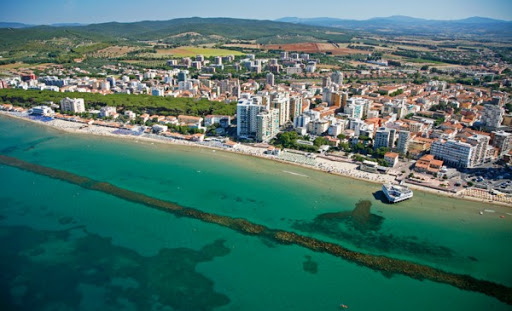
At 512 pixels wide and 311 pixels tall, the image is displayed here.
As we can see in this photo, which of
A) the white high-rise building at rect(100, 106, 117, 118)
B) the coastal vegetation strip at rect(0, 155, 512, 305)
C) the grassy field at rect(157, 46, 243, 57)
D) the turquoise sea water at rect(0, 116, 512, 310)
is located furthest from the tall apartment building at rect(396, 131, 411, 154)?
the grassy field at rect(157, 46, 243, 57)

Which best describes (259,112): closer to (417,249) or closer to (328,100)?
(328,100)

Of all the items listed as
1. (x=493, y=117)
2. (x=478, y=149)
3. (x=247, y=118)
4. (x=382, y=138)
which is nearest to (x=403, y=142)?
(x=382, y=138)

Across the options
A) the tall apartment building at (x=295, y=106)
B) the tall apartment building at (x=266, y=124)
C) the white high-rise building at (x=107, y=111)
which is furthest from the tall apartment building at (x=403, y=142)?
the white high-rise building at (x=107, y=111)

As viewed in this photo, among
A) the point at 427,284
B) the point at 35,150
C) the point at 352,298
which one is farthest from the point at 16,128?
the point at 427,284

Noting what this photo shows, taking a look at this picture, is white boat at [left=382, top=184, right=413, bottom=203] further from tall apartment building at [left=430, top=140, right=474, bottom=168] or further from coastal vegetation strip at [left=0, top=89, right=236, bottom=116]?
coastal vegetation strip at [left=0, top=89, right=236, bottom=116]

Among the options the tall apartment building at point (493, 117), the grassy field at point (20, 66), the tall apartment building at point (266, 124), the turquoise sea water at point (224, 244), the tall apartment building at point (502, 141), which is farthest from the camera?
the grassy field at point (20, 66)

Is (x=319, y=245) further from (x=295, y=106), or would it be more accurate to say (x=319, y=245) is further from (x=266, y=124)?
(x=295, y=106)

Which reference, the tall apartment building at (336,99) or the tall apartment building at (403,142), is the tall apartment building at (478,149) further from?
the tall apartment building at (336,99)
